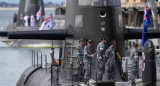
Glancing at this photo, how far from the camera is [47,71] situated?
2286cm

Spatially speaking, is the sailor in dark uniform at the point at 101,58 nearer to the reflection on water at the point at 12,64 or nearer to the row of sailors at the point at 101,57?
the row of sailors at the point at 101,57

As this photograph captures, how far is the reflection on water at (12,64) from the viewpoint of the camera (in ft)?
130

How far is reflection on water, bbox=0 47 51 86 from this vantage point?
3973cm

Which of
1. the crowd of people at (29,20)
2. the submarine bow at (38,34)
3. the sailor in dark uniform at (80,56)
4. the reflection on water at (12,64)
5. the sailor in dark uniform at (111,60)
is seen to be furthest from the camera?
the crowd of people at (29,20)

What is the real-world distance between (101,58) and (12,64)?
31.8 m

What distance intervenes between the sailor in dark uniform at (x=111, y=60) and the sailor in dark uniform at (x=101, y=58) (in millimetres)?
149

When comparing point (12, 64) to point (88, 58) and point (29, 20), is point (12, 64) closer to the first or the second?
point (29, 20)

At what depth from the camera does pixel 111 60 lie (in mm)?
19594

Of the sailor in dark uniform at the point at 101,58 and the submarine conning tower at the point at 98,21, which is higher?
the submarine conning tower at the point at 98,21

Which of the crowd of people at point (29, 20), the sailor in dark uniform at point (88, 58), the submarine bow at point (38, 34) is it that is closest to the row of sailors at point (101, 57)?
the sailor in dark uniform at point (88, 58)

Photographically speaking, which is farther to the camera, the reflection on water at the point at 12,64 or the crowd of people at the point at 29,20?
the crowd of people at the point at 29,20

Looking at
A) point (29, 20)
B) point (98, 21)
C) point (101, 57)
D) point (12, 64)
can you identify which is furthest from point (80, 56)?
point (29, 20)

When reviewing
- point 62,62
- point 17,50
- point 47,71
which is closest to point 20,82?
point 47,71

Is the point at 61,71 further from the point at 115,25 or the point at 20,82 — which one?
the point at 20,82
